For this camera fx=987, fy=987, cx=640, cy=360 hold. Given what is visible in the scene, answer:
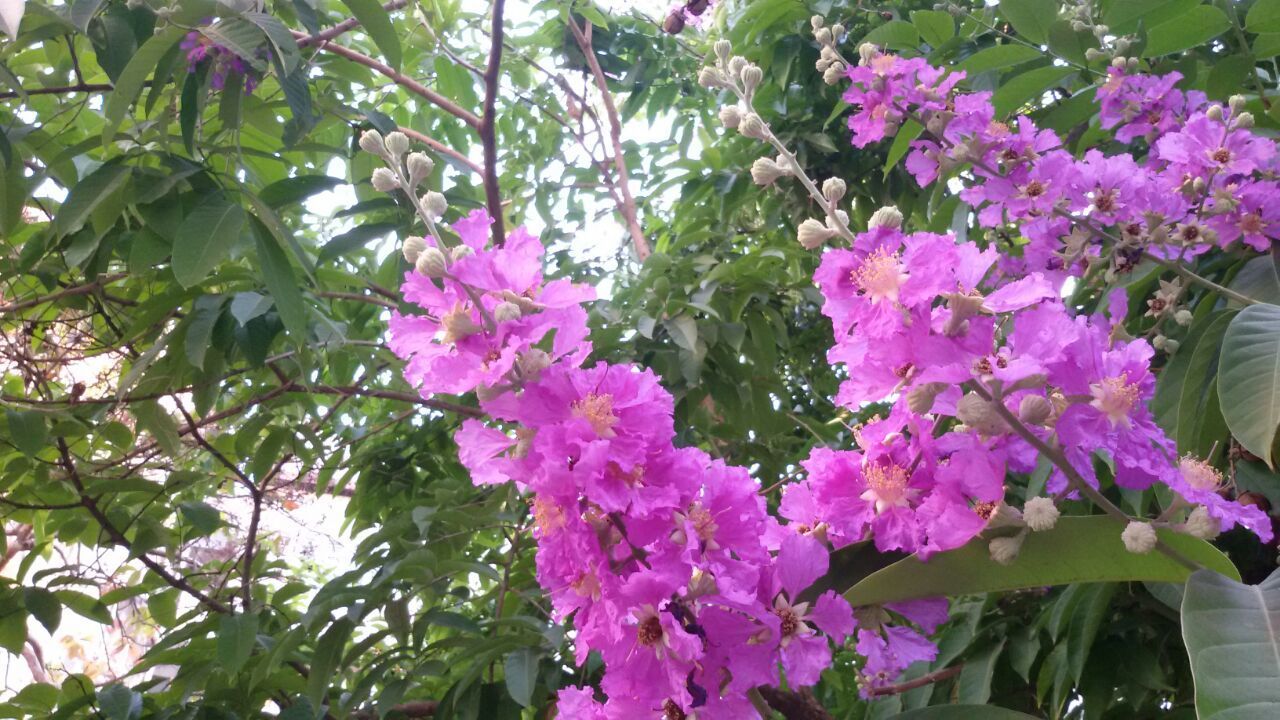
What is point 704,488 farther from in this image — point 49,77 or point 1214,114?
point 49,77

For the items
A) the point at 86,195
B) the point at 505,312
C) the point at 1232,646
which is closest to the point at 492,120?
the point at 86,195

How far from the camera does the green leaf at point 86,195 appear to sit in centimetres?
138

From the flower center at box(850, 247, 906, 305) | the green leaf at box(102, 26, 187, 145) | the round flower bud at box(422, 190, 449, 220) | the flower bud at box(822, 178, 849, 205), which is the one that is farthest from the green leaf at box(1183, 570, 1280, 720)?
the green leaf at box(102, 26, 187, 145)

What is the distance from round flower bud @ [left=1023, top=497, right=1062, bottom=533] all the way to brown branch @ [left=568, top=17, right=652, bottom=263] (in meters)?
1.93

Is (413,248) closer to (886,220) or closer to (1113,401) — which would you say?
(886,220)

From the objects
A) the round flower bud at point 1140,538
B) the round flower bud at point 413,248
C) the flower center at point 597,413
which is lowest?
the round flower bud at point 1140,538

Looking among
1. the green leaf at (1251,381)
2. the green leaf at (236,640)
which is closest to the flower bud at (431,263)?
the green leaf at (1251,381)

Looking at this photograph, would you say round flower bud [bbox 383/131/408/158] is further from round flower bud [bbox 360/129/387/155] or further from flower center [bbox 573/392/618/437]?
flower center [bbox 573/392/618/437]

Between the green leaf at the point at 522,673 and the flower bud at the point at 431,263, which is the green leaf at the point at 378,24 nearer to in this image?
the flower bud at the point at 431,263

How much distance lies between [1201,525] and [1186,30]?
1.11m

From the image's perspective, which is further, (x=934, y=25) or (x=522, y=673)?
(x=934, y=25)

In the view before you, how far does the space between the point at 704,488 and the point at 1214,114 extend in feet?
3.01

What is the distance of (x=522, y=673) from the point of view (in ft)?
4.54

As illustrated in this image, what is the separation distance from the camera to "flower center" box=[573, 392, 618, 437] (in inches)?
27.9
